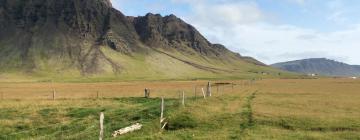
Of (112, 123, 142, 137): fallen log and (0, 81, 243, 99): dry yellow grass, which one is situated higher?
(0, 81, 243, 99): dry yellow grass

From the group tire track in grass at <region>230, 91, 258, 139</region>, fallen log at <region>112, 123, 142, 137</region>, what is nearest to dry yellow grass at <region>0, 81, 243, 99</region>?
tire track in grass at <region>230, 91, 258, 139</region>

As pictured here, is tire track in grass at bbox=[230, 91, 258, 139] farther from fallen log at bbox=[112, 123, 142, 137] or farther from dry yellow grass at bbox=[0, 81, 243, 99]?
dry yellow grass at bbox=[0, 81, 243, 99]

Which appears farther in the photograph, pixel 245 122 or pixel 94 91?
pixel 94 91

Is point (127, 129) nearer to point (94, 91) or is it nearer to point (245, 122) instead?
point (245, 122)

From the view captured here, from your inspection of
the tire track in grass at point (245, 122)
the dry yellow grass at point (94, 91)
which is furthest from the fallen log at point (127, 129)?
the dry yellow grass at point (94, 91)

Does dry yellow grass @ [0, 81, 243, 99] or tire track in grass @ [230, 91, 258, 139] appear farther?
dry yellow grass @ [0, 81, 243, 99]

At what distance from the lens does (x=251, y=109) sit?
1676 inches

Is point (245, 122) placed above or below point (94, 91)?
below

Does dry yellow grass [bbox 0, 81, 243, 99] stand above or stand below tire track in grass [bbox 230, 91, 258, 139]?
above

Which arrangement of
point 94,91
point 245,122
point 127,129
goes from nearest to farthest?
point 127,129 → point 245,122 → point 94,91

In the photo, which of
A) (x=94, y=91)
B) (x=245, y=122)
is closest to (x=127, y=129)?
(x=245, y=122)

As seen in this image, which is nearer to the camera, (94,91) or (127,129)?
(127,129)

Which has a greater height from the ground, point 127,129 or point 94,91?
point 94,91

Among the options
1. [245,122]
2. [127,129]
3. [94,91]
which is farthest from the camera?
[94,91]
